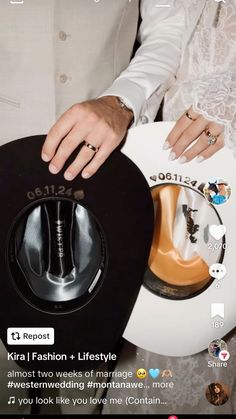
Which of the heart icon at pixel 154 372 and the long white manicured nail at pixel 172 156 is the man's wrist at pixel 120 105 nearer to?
the long white manicured nail at pixel 172 156

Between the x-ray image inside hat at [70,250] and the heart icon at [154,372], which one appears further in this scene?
the heart icon at [154,372]

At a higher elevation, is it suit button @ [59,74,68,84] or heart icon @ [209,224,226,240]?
suit button @ [59,74,68,84]

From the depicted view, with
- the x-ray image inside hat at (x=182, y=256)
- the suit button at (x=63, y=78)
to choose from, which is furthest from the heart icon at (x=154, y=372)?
the suit button at (x=63, y=78)

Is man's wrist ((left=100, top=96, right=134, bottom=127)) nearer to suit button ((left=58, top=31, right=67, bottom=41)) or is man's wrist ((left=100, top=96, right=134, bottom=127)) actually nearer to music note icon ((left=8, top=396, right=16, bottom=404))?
suit button ((left=58, top=31, right=67, bottom=41))

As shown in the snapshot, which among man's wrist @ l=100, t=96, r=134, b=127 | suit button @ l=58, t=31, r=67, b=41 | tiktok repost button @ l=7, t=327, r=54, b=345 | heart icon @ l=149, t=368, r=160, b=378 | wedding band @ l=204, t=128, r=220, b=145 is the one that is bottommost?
heart icon @ l=149, t=368, r=160, b=378

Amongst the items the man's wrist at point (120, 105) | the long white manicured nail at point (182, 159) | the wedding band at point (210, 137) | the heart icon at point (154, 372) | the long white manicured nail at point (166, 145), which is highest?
the man's wrist at point (120, 105)

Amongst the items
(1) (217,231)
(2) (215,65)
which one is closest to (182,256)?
(1) (217,231)

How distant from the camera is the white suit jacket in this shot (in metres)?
0.75

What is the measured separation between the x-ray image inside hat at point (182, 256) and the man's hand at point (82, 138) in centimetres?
6

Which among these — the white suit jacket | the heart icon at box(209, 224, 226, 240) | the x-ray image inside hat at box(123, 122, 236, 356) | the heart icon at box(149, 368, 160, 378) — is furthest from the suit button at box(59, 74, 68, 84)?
the heart icon at box(149, 368, 160, 378)

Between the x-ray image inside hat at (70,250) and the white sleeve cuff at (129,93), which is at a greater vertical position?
the white sleeve cuff at (129,93)

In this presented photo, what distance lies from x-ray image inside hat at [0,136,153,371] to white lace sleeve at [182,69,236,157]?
0.13 m

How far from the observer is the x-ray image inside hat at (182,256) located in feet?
2.68

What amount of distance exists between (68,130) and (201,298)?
1.10 feet
